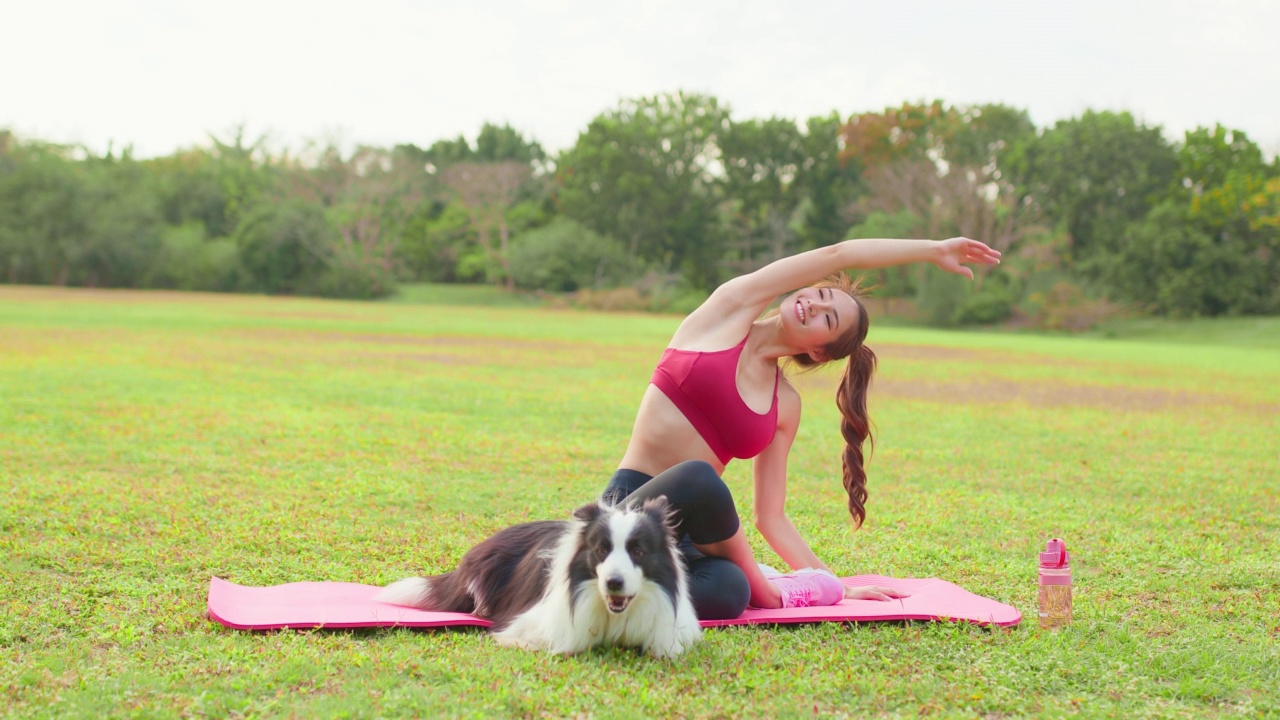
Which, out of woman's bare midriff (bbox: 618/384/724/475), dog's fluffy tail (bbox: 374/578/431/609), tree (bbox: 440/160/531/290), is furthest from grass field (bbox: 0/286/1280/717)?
tree (bbox: 440/160/531/290)

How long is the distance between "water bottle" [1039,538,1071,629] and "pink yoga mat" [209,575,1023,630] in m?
0.11

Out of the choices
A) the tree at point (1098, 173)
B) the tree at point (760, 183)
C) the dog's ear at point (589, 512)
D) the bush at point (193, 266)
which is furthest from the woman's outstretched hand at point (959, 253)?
the bush at point (193, 266)

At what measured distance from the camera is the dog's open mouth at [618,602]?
307cm

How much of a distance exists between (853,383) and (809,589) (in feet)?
2.83

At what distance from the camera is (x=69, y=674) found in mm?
3109

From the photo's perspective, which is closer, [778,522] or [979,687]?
[979,687]

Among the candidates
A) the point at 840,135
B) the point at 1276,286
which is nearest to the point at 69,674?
the point at 1276,286

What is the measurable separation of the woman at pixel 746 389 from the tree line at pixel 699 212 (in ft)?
130

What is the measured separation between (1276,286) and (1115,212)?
25.4ft

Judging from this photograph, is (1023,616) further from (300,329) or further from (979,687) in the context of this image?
(300,329)

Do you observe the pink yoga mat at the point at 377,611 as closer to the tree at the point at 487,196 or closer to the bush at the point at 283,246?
the bush at the point at 283,246

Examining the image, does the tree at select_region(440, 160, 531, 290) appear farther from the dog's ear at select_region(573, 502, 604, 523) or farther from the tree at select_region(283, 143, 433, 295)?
the dog's ear at select_region(573, 502, 604, 523)

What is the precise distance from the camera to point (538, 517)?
6.11 meters

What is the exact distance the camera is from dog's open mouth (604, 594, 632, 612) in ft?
10.1
